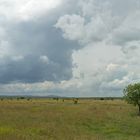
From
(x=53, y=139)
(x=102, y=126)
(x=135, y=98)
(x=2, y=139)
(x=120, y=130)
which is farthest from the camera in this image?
(x=135, y=98)

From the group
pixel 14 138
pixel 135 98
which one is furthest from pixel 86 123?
pixel 135 98

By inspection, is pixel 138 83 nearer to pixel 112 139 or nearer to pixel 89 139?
pixel 112 139

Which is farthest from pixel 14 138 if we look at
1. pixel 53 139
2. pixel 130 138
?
pixel 130 138

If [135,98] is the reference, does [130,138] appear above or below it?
below

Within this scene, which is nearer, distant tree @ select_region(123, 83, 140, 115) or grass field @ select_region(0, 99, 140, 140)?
grass field @ select_region(0, 99, 140, 140)

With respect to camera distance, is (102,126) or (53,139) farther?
(102,126)

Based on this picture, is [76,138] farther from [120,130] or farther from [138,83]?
[138,83]

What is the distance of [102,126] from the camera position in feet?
138

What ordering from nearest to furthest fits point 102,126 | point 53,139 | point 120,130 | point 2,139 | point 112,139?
point 2,139, point 53,139, point 112,139, point 120,130, point 102,126

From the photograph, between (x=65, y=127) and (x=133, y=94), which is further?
(x=133, y=94)

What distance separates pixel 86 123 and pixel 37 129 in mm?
12613

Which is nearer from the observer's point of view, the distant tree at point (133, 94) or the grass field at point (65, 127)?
the grass field at point (65, 127)

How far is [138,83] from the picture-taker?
7019 centimetres

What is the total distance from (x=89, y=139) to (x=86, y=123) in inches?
673
